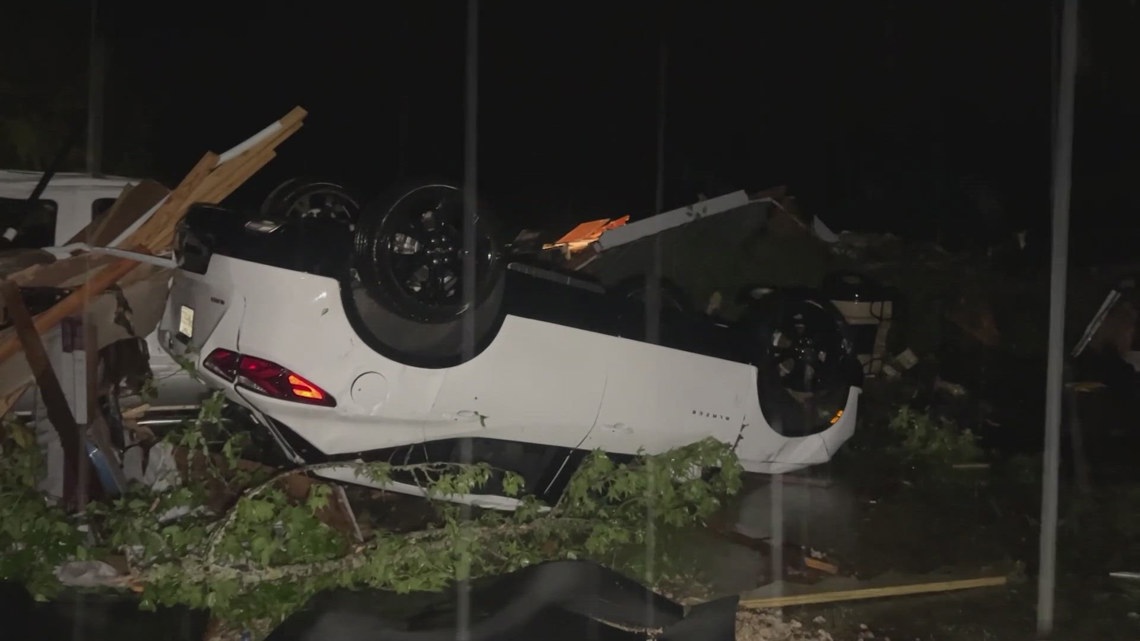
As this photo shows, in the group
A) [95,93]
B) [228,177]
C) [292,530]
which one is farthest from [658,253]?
[95,93]

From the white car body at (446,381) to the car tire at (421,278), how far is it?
0.23ft

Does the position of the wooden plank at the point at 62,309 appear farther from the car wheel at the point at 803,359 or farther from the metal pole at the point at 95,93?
the metal pole at the point at 95,93

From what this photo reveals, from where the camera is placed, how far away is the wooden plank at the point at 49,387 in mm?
4512

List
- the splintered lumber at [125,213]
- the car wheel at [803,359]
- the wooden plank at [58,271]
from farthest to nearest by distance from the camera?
the car wheel at [803,359]
the splintered lumber at [125,213]
the wooden plank at [58,271]


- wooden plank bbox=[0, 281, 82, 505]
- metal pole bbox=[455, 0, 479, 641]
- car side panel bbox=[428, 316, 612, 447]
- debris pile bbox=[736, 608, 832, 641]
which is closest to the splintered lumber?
wooden plank bbox=[0, 281, 82, 505]

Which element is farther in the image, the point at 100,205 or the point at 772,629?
the point at 100,205

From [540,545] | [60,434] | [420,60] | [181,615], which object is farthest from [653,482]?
[420,60]

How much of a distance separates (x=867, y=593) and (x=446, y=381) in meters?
2.26

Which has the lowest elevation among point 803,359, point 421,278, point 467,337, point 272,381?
point 272,381

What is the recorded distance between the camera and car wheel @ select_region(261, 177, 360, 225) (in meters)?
5.15

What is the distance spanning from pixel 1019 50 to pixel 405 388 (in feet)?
26.0

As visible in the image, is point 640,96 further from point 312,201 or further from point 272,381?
point 272,381

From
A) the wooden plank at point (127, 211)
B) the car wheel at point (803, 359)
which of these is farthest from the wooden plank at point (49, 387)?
the car wheel at point (803, 359)

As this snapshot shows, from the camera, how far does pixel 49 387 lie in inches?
180
